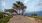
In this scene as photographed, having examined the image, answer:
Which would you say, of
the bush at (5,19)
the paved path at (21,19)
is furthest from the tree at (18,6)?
the bush at (5,19)

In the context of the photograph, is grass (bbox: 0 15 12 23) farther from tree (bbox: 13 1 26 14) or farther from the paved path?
tree (bbox: 13 1 26 14)

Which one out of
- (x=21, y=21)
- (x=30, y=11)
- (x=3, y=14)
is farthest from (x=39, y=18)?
(x=3, y=14)

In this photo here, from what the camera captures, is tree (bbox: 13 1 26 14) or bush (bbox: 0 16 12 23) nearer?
bush (bbox: 0 16 12 23)

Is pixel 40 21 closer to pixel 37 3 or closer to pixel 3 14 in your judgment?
pixel 37 3

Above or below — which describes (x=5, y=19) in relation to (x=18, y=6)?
below

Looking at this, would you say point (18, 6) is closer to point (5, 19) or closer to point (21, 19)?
point (21, 19)

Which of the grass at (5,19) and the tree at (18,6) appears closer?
the grass at (5,19)

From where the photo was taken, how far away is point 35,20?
7.47 ft

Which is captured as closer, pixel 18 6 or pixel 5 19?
pixel 5 19

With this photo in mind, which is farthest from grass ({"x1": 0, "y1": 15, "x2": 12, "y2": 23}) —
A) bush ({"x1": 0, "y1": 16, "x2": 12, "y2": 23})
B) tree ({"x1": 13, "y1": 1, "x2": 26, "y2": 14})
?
tree ({"x1": 13, "y1": 1, "x2": 26, "y2": 14})

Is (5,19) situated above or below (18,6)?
below

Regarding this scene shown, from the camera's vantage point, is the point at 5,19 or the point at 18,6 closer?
the point at 5,19

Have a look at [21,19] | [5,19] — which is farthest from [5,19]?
[21,19]

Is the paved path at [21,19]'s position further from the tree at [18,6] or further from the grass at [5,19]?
the tree at [18,6]
